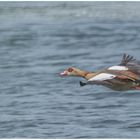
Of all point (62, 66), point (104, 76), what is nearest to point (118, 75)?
point (104, 76)

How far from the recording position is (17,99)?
7.34 m

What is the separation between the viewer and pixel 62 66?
7.32 meters

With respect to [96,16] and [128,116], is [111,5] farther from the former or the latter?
[128,116]

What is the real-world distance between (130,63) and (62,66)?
0.45 metres

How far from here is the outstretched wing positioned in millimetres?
7242

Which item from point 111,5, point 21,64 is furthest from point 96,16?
point 21,64

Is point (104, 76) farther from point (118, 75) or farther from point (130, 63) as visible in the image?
point (130, 63)

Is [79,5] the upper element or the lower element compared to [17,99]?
upper

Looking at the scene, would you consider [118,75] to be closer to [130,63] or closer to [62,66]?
[130,63]

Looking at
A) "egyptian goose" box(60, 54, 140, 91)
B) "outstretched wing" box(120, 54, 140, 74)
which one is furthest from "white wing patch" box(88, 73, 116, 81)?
"outstretched wing" box(120, 54, 140, 74)

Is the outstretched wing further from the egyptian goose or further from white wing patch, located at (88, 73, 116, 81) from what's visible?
white wing patch, located at (88, 73, 116, 81)

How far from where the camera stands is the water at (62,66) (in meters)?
7.25

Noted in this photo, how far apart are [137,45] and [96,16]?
0.33 m

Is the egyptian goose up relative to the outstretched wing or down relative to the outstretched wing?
down
